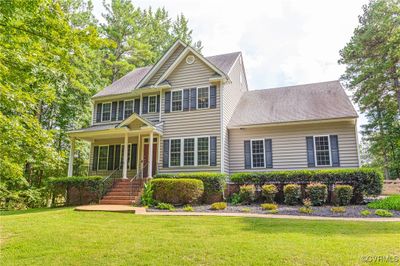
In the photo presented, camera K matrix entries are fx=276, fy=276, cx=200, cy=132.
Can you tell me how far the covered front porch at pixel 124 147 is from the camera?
14203 millimetres

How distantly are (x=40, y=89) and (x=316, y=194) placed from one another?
386 inches

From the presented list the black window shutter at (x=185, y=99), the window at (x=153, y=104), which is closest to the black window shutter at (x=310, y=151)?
the black window shutter at (x=185, y=99)

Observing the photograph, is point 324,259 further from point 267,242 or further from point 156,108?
point 156,108

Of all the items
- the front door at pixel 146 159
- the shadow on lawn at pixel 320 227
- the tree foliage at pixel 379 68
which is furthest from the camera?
the tree foliage at pixel 379 68

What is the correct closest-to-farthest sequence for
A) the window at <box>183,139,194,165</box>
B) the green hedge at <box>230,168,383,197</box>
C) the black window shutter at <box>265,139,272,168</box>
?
the green hedge at <box>230,168,383,197</box> < the black window shutter at <box>265,139,272,168</box> < the window at <box>183,139,194,165</box>

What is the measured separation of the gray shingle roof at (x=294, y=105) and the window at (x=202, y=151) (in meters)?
1.83

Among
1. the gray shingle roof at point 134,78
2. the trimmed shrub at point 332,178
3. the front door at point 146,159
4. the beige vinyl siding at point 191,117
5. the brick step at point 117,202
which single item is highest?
the gray shingle roof at point 134,78

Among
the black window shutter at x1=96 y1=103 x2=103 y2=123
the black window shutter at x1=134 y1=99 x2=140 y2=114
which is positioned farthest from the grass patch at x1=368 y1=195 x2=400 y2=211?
the black window shutter at x1=96 y1=103 x2=103 y2=123

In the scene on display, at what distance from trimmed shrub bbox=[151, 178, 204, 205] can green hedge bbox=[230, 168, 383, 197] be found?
6.55ft

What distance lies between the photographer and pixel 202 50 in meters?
31.0

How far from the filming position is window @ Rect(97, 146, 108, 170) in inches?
672

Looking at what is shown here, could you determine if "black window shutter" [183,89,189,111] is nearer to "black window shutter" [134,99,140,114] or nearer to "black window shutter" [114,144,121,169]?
"black window shutter" [134,99,140,114]

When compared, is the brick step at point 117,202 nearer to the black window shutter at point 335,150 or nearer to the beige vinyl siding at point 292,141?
the beige vinyl siding at point 292,141

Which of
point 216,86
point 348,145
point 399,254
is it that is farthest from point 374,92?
point 399,254
